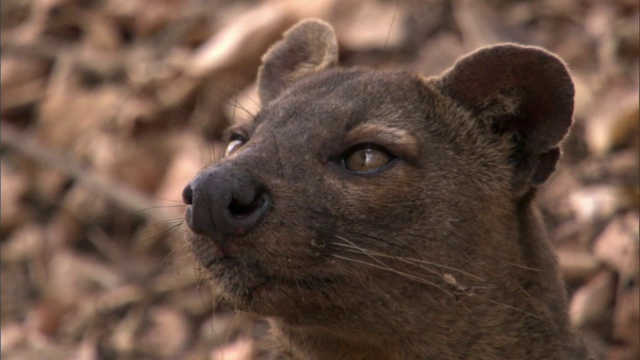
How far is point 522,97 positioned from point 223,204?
1.48m

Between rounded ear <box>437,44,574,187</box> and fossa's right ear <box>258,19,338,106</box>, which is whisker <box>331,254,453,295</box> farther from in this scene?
fossa's right ear <box>258,19,338,106</box>

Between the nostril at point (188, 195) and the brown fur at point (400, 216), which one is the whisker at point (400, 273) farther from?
the nostril at point (188, 195)

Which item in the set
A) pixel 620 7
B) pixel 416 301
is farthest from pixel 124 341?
pixel 620 7

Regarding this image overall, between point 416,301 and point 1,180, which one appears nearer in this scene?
point 416,301

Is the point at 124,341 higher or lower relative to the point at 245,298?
lower

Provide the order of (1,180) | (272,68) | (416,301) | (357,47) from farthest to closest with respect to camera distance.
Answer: (1,180) < (357,47) < (272,68) < (416,301)

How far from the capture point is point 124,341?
7.28 meters

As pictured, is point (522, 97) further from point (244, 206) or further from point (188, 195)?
point (188, 195)

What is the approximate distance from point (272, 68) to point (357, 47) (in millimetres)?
2296

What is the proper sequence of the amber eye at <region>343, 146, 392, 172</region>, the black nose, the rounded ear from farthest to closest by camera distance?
the rounded ear → the amber eye at <region>343, 146, 392, 172</region> → the black nose

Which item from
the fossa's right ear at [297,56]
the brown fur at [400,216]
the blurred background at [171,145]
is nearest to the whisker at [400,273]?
the brown fur at [400,216]

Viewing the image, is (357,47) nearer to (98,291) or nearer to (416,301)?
(98,291)

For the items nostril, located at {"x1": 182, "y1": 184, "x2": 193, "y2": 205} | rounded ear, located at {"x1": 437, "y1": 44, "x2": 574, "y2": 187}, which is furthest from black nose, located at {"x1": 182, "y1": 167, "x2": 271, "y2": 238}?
rounded ear, located at {"x1": 437, "y1": 44, "x2": 574, "y2": 187}

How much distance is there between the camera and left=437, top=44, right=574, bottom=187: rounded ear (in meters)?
4.50
